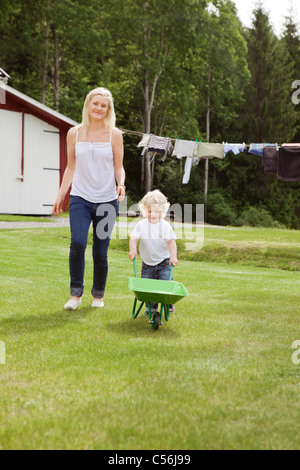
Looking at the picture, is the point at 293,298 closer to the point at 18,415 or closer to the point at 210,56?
the point at 18,415

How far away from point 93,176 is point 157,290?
3.97 feet

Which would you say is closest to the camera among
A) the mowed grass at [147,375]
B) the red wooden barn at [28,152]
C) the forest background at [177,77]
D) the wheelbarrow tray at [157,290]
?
the mowed grass at [147,375]

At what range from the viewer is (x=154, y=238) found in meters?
5.09

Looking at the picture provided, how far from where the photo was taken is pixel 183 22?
98.6 feet

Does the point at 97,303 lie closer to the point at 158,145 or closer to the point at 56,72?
the point at 158,145

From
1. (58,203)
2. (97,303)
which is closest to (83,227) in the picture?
(58,203)

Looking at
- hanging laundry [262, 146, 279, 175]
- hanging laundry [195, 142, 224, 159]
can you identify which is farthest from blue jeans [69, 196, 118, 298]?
hanging laundry [195, 142, 224, 159]

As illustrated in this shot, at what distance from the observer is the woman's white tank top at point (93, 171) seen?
16.2 ft

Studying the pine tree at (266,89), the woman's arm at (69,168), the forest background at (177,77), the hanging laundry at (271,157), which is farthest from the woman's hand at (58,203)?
the pine tree at (266,89)

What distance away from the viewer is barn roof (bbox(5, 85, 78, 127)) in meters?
19.1

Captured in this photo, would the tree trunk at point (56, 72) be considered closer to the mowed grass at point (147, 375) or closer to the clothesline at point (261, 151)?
the clothesline at point (261, 151)

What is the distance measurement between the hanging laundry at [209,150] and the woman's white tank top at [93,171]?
12.6 metres

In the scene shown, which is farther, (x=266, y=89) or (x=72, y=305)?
(x=266, y=89)

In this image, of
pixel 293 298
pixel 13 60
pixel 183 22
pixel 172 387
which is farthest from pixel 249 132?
pixel 172 387
